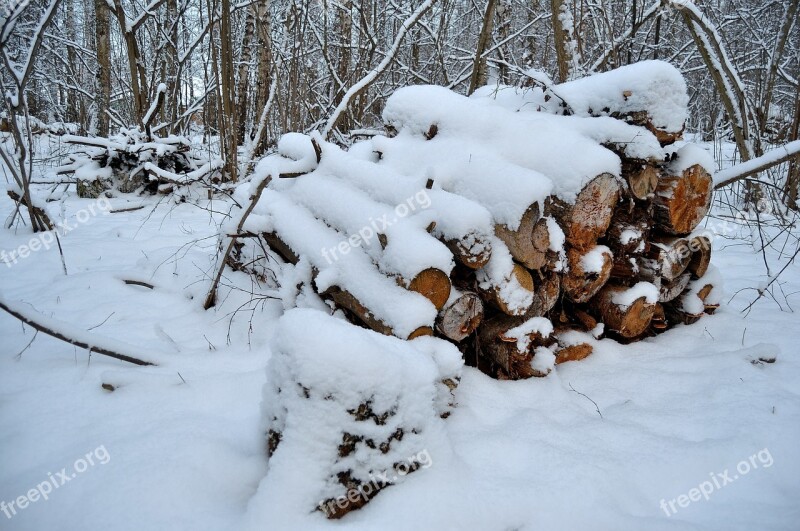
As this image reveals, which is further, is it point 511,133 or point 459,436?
point 511,133

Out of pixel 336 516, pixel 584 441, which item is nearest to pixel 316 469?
pixel 336 516

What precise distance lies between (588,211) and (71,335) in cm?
255

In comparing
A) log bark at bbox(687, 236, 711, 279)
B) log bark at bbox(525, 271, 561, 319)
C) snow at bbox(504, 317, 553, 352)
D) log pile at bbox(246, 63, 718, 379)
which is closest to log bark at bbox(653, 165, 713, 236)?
log pile at bbox(246, 63, 718, 379)

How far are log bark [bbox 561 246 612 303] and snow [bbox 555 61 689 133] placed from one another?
2.51 feet

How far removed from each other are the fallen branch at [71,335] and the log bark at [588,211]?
7.08ft

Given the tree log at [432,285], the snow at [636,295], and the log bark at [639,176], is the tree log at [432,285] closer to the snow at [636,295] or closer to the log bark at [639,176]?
the snow at [636,295]

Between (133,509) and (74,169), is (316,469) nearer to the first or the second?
(133,509)

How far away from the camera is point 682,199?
245 cm

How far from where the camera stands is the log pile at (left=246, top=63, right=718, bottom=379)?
1991 millimetres

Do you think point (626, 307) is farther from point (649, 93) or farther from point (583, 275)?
point (649, 93)

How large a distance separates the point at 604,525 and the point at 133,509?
1467 millimetres

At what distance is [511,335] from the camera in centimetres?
211

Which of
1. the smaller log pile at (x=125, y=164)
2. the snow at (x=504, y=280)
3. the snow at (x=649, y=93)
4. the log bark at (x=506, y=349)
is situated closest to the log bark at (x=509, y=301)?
the snow at (x=504, y=280)

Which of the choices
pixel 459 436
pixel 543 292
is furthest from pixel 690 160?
pixel 459 436
